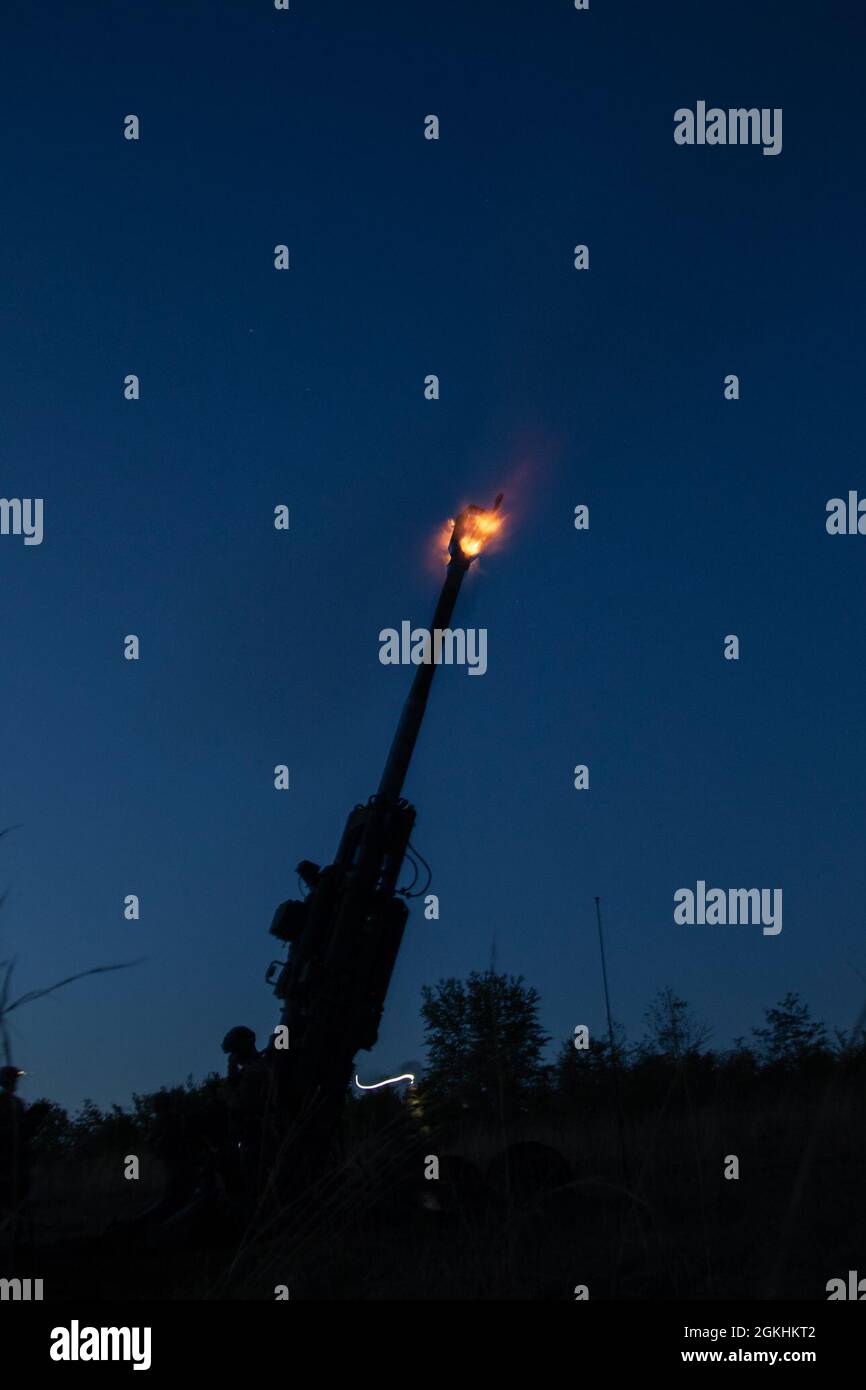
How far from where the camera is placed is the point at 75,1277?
6801 millimetres

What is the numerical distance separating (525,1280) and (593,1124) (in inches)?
358

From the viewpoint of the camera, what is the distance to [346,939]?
31.2 feet

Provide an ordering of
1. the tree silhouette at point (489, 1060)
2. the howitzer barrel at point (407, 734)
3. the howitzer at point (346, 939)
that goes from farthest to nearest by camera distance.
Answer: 1. the howitzer barrel at point (407, 734)
2. the howitzer at point (346, 939)
3. the tree silhouette at point (489, 1060)

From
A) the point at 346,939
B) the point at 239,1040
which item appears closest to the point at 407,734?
the point at 346,939

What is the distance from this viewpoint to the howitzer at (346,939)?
9.19m

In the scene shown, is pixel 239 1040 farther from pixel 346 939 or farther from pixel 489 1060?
pixel 489 1060

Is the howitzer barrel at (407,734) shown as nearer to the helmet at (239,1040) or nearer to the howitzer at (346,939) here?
the howitzer at (346,939)

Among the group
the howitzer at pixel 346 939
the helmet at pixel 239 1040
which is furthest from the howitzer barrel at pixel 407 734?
the helmet at pixel 239 1040

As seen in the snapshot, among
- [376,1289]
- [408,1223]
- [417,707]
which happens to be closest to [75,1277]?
[376,1289]

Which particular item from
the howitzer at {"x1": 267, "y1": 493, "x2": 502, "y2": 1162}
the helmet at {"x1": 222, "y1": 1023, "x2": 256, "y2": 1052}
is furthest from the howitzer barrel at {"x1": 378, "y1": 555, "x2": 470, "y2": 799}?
the helmet at {"x1": 222, "y1": 1023, "x2": 256, "y2": 1052}

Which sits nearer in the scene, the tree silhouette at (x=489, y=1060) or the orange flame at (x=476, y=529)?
the tree silhouette at (x=489, y=1060)

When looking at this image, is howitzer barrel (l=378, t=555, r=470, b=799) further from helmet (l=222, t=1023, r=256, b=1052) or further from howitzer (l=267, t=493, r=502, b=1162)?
helmet (l=222, t=1023, r=256, b=1052)
